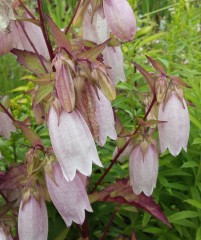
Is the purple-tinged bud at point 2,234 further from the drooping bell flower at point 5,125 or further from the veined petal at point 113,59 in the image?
the veined petal at point 113,59

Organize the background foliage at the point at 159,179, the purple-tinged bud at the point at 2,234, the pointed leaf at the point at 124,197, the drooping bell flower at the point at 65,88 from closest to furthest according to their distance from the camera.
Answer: the drooping bell flower at the point at 65,88 < the purple-tinged bud at the point at 2,234 < the pointed leaf at the point at 124,197 < the background foliage at the point at 159,179

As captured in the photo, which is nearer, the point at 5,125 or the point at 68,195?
the point at 68,195

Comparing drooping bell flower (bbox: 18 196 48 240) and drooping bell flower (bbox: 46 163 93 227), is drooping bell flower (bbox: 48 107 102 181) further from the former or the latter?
drooping bell flower (bbox: 18 196 48 240)

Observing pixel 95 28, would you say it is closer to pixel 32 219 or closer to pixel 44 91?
pixel 44 91

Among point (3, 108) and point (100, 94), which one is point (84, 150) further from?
point (3, 108)

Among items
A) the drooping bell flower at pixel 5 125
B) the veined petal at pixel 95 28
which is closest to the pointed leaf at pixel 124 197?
the drooping bell flower at pixel 5 125

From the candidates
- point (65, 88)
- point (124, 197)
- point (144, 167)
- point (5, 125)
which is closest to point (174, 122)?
point (144, 167)
